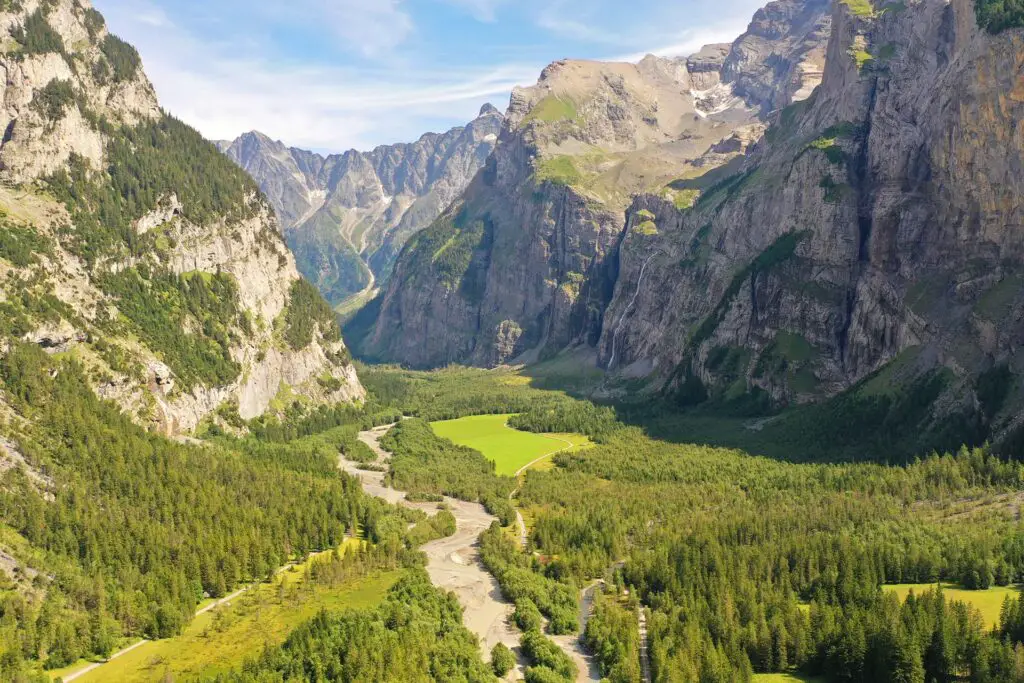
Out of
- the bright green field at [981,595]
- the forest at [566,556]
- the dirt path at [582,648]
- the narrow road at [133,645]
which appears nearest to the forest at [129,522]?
the forest at [566,556]

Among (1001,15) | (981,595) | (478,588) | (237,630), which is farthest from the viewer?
(1001,15)

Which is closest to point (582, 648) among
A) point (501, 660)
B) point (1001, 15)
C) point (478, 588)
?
point (501, 660)

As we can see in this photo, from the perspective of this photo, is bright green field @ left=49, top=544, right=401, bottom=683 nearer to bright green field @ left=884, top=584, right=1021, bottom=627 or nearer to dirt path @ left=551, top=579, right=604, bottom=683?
dirt path @ left=551, top=579, right=604, bottom=683

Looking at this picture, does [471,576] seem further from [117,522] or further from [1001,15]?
[1001,15]

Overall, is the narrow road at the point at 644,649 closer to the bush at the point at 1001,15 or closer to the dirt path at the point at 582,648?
the dirt path at the point at 582,648

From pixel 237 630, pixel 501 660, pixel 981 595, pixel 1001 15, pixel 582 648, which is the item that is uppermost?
pixel 1001 15

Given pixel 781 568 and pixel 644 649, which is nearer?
pixel 644 649

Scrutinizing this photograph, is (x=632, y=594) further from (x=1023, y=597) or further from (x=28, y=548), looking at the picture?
(x=28, y=548)

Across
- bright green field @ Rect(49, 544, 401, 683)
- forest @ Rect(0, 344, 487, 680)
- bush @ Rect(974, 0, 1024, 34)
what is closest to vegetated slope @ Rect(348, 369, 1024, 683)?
forest @ Rect(0, 344, 487, 680)
